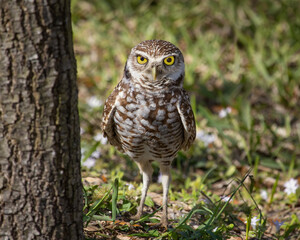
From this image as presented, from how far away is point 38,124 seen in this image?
207cm

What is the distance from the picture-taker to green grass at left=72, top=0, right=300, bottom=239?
3584mm

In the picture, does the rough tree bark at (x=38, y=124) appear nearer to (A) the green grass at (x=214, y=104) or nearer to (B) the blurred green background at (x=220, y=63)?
(A) the green grass at (x=214, y=104)

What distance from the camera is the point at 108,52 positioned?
22.1 ft

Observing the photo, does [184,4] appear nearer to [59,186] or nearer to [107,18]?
[107,18]

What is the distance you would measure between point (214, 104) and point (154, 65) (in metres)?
3.32

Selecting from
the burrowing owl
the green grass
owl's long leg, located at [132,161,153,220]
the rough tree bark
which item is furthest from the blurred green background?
the rough tree bark

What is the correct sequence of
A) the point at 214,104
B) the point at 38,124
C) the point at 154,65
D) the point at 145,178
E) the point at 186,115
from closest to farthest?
1. the point at 38,124
2. the point at 154,65
3. the point at 186,115
4. the point at 145,178
5. the point at 214,104

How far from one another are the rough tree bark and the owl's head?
998mm

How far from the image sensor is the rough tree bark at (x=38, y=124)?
6.36 feet

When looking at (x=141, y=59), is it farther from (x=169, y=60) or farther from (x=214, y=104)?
(x=214, y=104)

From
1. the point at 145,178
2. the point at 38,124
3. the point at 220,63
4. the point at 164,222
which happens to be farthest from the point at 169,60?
the point at 220,63

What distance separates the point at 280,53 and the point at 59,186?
16.8ft

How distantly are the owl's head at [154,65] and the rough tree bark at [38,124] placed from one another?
100 centimetres

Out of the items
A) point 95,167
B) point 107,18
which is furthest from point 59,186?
point 107,18
